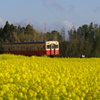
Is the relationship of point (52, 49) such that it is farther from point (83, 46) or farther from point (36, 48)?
point (83, 46)

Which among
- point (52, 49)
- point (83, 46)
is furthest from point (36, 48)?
point (83, 46)

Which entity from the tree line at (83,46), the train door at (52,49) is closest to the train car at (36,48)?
the train door at (52,49)

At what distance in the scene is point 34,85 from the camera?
5.43m

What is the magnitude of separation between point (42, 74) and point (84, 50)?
2622cm

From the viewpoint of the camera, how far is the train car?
29.8 meters

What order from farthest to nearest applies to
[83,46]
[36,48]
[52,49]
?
[83,46] < [52,49] < [36,48]

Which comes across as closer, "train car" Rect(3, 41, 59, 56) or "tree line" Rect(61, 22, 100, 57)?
"train car" Rect(3, 41, 59, 56)

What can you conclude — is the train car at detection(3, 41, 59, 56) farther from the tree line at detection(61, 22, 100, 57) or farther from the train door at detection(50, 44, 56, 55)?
the tree line at detection(61, 22, 100, 57)

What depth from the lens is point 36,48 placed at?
1190 inches

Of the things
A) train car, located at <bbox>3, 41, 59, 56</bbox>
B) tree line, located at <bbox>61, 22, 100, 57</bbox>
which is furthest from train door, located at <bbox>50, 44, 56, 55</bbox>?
tree line, located at <bbox>61, 22, 100, 57</bbox>

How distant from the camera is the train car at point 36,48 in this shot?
29766 mm

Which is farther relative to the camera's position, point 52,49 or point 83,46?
point 83,46

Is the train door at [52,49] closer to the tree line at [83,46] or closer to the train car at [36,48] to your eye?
the train car at [36,48]

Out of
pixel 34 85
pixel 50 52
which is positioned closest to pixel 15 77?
pixel 34 85
